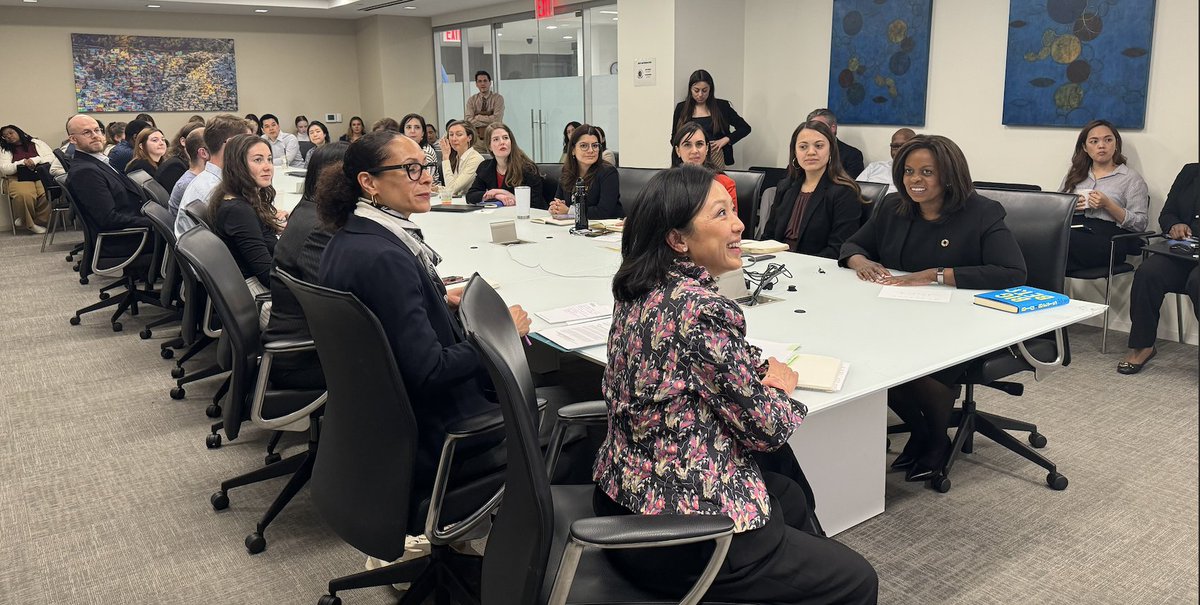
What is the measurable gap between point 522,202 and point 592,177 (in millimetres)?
432

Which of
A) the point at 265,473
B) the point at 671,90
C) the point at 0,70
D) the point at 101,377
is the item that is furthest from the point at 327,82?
the point at 265,473

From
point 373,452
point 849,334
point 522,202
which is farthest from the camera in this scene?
point 522,202

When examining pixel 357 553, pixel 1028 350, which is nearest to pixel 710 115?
pixel 1028 350

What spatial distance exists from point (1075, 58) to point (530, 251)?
3467 millimetres

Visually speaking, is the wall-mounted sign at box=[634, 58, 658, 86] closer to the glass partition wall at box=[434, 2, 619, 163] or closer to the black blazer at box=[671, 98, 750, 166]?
the black blazer at box=[671, 98, 750, 166]

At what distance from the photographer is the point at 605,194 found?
5.01m

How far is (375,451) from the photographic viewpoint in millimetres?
1859

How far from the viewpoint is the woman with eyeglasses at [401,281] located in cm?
194

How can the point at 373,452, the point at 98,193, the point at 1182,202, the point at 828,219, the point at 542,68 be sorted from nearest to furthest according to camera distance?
the point at 373,452
the point at 828,219
the point at 1182,202
the point at 98,193
the point at 542,68

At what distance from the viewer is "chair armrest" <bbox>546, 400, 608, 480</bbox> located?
1.97 m

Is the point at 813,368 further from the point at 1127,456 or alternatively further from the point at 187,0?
the point at 187,0

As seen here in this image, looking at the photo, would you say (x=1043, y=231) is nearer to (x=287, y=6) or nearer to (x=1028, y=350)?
(x=1028, y=350)

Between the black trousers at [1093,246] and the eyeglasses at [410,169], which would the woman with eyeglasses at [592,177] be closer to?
the black trousers at [1093,246]

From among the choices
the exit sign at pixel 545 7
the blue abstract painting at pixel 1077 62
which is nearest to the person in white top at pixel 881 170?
the blue abstract painting at pixel 1077 62
